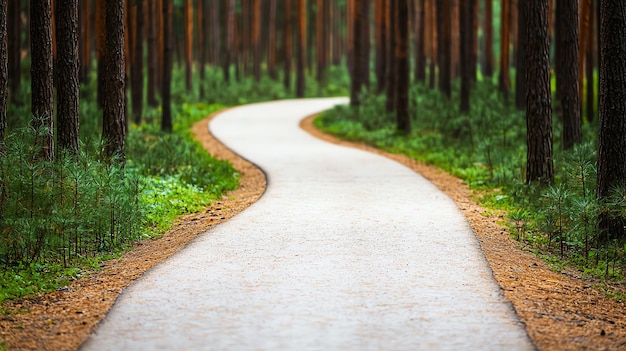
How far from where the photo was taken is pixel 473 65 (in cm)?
3359

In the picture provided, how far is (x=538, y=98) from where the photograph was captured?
13.7 metres

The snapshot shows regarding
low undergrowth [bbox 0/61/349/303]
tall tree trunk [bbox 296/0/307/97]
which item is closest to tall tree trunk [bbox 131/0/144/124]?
low undergrowth [bbox 0/61/349/303]

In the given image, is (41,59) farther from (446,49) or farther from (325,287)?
(446,49)

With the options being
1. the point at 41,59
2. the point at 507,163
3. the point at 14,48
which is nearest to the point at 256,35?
the point at 14,48

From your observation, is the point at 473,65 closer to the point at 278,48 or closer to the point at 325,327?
the point at 325,327

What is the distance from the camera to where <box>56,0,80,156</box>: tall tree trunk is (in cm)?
1166

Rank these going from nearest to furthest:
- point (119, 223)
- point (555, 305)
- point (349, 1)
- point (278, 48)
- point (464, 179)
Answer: point (555, 305), point (119, 223), point (464, 179), point (349, 1), point (278, 48)

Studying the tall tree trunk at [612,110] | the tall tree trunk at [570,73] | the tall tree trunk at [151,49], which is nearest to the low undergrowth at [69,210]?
the tall tree trunk at [612,110]

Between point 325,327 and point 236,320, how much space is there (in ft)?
2.50

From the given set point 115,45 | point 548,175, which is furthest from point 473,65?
point 115,45

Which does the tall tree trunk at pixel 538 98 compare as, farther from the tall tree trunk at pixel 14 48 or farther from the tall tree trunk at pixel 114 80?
the tall tree trunk at pixel 14 48

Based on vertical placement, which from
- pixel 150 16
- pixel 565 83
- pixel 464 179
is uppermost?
pixel 150 16

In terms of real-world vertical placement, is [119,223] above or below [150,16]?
below

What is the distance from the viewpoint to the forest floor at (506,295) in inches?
239
